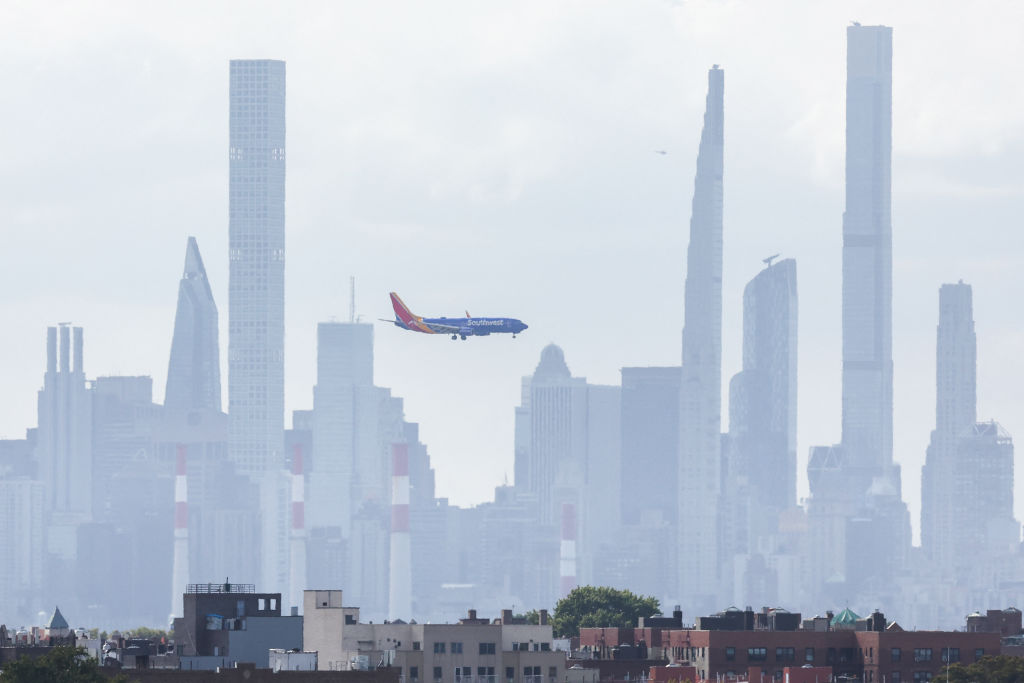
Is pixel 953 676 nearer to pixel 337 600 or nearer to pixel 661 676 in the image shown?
pixel 661 676

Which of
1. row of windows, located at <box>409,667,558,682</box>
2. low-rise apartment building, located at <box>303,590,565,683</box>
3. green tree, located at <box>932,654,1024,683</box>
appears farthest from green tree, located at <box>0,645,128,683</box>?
green tree, located at <box>932,654,1024,683</box>

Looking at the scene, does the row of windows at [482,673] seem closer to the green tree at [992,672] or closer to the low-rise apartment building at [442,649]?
the low-rise apartment building at [442,649]

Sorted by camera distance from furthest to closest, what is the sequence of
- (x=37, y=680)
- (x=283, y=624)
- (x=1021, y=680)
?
(x=1021, y=680) → (x=283, y=624) → (x=37, y=680)

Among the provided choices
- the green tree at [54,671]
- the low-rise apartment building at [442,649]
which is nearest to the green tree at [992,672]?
the low-rise apartment building at [442,649]

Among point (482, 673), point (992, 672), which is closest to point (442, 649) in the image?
point (482, 673)

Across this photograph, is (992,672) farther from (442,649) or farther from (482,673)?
(442,649)

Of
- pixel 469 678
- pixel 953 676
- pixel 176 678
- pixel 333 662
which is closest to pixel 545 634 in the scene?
pixel 469 678

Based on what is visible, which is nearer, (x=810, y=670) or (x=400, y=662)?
(x=400, y=662)

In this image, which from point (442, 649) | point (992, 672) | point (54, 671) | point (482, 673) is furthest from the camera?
point (992, 672)
